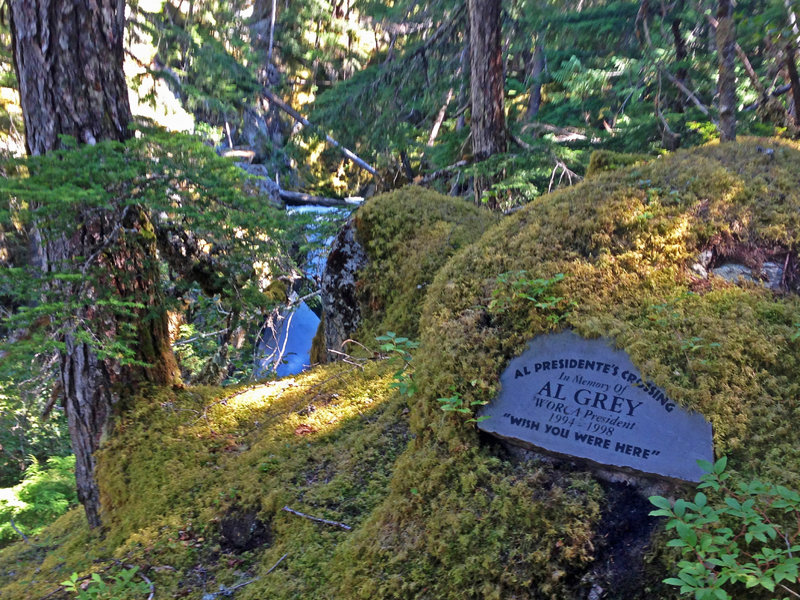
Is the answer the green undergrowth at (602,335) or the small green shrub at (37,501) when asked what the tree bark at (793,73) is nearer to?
the green undergrowth at (602,335)

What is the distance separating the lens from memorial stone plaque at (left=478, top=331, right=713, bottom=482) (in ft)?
7.77

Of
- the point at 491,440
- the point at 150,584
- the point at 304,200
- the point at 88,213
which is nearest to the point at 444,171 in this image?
the point at 88,213

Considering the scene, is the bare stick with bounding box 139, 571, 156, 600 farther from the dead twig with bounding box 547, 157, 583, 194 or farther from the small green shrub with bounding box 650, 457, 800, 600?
the dead twig with bounding box 547, 157, 583, 194

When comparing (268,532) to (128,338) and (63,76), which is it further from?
(63,76)

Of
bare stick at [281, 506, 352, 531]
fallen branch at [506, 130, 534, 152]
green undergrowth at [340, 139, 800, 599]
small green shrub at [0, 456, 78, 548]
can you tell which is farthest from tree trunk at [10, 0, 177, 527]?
fallen branch at [506, 130, 534, 152]

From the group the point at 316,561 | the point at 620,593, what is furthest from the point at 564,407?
the point at 316,561

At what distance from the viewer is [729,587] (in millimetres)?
1892

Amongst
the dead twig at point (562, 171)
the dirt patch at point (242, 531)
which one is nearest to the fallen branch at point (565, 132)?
the dead twig at point (562, 171)

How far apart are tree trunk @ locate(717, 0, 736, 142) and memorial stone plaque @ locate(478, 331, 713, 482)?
302 cm

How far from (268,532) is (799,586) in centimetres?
276

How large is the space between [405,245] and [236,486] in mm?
2923

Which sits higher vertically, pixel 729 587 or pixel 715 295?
pixel 715 295

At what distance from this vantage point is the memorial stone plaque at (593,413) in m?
2.37

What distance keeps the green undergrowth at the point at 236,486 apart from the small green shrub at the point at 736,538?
1774mm
